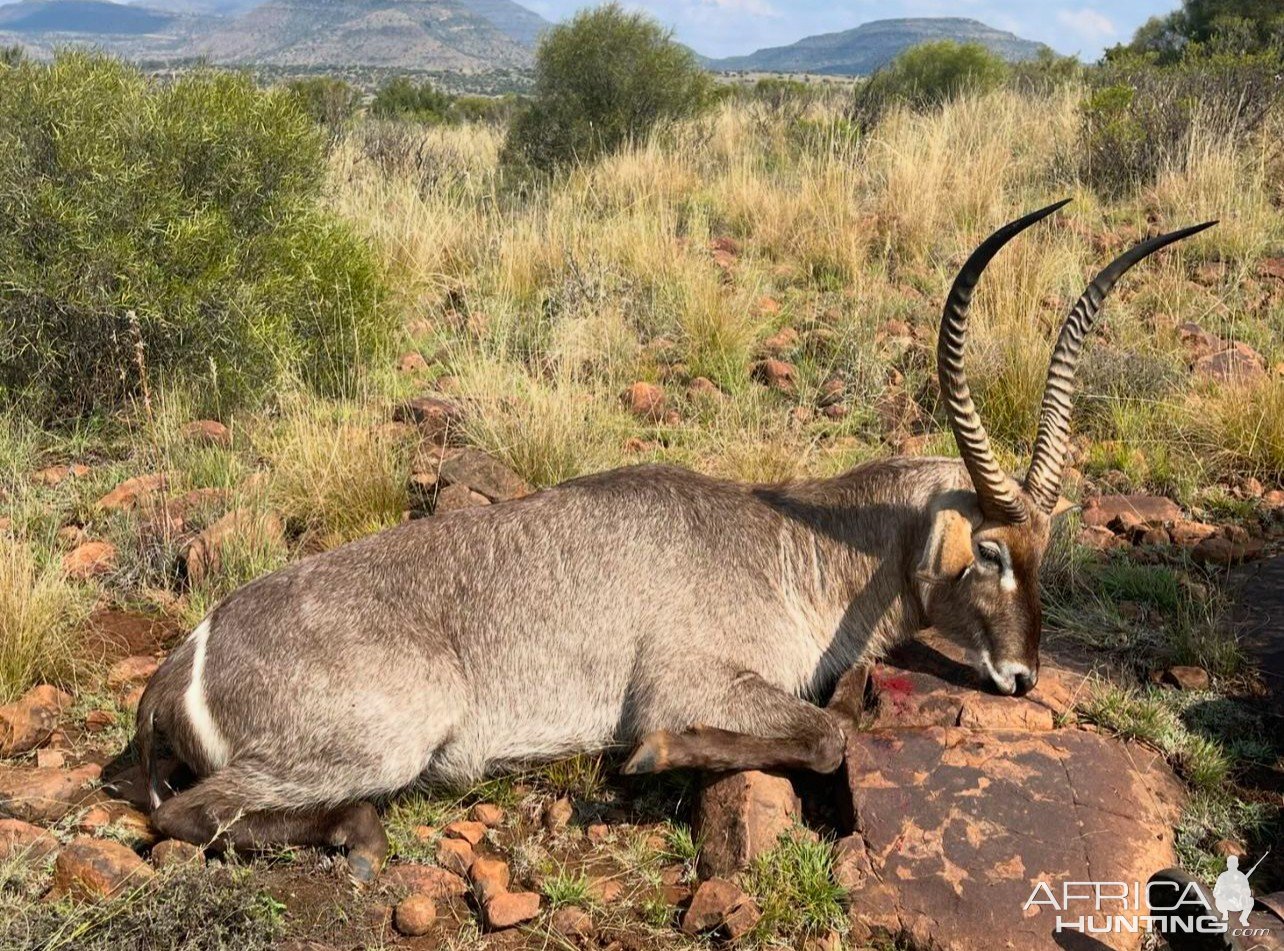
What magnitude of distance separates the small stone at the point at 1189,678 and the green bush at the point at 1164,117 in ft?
26.4

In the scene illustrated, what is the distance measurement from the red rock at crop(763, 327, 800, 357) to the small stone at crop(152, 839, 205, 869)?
563cm

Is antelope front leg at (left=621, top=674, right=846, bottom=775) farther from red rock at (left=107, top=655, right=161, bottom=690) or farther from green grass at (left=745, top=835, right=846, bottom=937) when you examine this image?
red rock at (left=107, top=655, right=161, bottom=690)

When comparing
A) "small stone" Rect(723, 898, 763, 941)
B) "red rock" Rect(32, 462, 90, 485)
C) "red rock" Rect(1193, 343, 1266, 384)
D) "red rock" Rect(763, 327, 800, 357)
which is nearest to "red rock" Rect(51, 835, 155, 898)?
"small stone" Rect(723, 898, 763, 941)

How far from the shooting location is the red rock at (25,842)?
11.2 ft

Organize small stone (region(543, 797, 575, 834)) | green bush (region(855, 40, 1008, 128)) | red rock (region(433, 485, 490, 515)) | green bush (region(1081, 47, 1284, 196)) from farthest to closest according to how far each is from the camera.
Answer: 1. green bush (region(855, 40, 1008, 128))
2. green bush (region(1081, 47, 1284, 196))
3. red rock (region(433, 485, 490, 515))
4. small stone (region(543, 797, 575, 834))

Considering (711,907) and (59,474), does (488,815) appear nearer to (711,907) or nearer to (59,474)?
(711,907)

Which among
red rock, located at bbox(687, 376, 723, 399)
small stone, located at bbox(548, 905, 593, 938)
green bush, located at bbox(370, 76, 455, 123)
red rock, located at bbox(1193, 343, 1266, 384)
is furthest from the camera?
green bush, located at bbox(370, 76, 455, 123)

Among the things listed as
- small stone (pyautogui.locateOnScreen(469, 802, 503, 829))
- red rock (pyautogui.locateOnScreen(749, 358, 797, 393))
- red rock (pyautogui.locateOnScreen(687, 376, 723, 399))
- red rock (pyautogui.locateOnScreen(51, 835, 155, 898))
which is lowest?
small stone (pyautogui.locateOnScreen(469, 802, 503, 829))

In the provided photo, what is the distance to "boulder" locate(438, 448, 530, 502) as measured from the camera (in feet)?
18.2

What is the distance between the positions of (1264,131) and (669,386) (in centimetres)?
850

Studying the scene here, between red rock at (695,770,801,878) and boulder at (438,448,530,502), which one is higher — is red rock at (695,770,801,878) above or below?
below

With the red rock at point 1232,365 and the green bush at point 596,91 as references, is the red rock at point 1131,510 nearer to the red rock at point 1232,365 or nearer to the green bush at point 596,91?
the red rock at point 1232,365

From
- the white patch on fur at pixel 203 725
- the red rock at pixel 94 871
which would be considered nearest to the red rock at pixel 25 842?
the red rock at pixel 94 871

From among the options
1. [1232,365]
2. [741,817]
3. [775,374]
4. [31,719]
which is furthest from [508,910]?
[1232,365]
